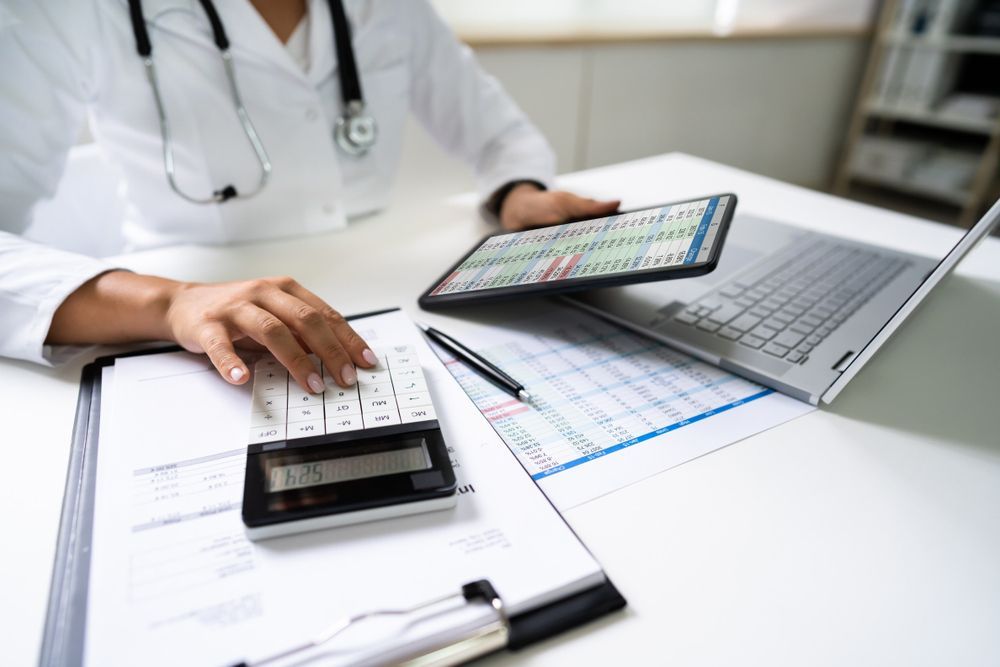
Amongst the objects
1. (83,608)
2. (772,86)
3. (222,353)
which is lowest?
(83,608)

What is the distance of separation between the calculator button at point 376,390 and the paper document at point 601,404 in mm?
73

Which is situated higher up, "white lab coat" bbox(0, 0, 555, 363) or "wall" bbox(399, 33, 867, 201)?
"wall" bbox(399, 33, 867, 201)

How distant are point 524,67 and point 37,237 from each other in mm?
1441

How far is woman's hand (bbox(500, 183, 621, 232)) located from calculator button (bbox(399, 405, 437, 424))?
37 cm

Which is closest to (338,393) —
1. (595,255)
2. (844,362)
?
(595,255)

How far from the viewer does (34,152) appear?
2.19 feet

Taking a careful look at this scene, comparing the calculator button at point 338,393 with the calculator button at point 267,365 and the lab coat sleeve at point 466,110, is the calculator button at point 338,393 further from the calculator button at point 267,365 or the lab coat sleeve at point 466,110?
the lab coat sleeve at point 466,110

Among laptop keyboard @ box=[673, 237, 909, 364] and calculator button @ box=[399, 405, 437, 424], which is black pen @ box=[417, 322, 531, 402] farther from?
laptop keyboard @ box=[673, 237, 909, 364]

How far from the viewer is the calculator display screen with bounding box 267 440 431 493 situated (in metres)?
0.36

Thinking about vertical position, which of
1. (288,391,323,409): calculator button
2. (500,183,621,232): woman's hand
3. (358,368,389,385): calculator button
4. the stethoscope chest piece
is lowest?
(288,391,323,409): calculator button

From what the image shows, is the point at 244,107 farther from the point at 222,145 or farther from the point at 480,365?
the point at 480,365

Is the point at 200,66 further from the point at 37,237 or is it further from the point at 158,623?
the point at 158,623

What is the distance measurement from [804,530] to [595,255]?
30 cm

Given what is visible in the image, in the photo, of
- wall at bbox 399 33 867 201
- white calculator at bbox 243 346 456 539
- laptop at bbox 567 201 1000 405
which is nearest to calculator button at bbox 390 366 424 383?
white calculator at bbox 243 346 456 539
